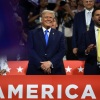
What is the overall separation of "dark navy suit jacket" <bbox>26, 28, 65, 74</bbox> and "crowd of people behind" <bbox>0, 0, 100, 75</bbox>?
1.32 feet

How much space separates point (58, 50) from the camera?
18.7ft

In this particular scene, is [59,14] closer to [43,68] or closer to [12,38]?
[12,38]

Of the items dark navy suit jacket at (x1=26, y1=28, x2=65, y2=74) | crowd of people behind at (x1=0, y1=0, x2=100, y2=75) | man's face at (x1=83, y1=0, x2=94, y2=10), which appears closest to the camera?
dark navy suit jacket at (x1=26, y1=28, x2=65, y2=74)

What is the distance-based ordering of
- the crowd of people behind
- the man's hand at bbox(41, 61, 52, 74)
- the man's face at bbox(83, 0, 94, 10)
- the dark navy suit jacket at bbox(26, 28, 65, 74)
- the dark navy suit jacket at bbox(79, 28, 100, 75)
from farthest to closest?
1. the man's face at bbox(83, 0, 94, 10)
2. the crowd of people behind
3. the dark navy suit jacket at bbox(79, 28, 100, 75)
4. the dark navy suit jacket at bbox(26, 28, 65, 74)
5. the man's hand at bbox(41, 61, 52, 74)

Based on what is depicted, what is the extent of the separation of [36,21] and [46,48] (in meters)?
1.76

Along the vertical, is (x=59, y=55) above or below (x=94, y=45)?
below

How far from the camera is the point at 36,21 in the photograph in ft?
24.0

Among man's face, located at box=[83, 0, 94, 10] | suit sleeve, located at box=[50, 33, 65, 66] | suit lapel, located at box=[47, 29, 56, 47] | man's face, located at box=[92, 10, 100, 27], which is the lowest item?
suit sleeve, located at box=[50, 33, 65, 66]

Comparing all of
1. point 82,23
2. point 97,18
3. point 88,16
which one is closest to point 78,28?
point 82,23

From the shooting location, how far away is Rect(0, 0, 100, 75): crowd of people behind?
6230mm

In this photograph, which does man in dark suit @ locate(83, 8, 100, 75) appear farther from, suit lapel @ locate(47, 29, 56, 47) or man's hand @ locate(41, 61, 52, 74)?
man's hand @ locate(41, 61, 52, 74)

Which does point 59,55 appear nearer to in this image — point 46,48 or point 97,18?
point 46,48

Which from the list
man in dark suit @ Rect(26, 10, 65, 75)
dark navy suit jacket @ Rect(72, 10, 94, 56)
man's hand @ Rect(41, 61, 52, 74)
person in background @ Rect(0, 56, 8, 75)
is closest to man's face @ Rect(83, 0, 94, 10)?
dark navy suit jacket @ Rect(72, 10, 94, 56)

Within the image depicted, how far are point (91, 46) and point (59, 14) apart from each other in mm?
1898
